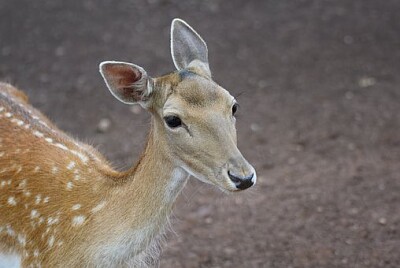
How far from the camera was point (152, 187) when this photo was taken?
13.7 feet

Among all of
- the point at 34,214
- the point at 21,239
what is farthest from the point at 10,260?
the point at 34,214

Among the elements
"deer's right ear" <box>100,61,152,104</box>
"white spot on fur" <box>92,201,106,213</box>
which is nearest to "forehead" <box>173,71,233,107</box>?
"deer's right ear" <box>100,61,152,104</box>

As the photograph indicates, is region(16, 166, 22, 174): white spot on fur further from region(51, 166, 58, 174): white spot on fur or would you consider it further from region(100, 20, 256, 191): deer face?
region(100, 20, 256, 191): deer face

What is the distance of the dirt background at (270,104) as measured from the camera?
5.99 meters

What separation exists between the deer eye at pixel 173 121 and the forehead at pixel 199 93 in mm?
92

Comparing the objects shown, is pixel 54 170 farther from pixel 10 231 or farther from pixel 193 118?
pixel 193 118

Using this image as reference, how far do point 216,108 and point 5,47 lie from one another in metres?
5.99

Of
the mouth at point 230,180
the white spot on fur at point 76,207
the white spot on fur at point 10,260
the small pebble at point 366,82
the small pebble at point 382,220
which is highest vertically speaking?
the mouth at point 230,180

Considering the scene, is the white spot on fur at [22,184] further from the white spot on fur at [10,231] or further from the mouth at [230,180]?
the mouth at [230,180]

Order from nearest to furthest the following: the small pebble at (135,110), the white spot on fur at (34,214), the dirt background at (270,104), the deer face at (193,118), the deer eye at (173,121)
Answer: the deer face at (193,118), the deer eye at (173,121), the white spot on fur at (34,214), the dirt background at (270,104), the small pebble at (135,110)

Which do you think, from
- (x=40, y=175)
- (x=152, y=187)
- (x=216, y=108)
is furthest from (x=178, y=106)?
(x=40, y=175)

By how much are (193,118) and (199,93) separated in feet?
0.51

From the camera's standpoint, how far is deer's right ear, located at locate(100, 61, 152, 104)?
4.14 m

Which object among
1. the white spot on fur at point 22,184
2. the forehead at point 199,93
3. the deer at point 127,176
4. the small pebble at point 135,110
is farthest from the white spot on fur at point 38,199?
the small pebble at point 135,110
